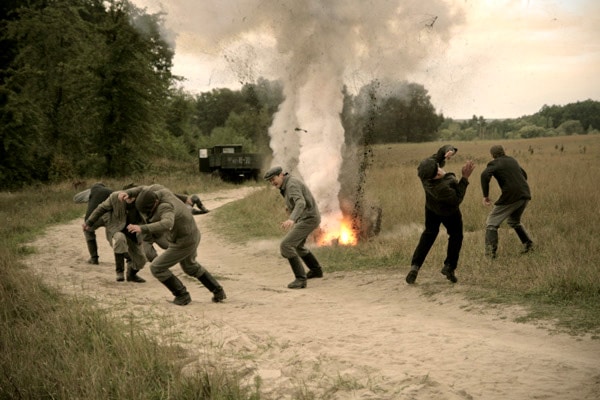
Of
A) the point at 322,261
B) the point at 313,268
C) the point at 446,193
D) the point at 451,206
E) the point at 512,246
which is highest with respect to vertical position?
the point at 446,193

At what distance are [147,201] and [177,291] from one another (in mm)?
1367

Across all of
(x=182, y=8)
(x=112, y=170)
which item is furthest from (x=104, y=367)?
(x=112, y=170)

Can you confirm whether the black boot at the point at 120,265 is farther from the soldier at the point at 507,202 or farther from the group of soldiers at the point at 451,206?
the soldier at the point at 507,202

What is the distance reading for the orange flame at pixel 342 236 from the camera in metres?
12.5

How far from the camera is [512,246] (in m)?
10.0

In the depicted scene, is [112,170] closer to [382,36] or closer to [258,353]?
[382,36]

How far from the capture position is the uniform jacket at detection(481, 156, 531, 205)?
9523mm

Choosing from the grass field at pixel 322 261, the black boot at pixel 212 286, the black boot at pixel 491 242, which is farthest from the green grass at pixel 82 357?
the black boot at pixel 491 242

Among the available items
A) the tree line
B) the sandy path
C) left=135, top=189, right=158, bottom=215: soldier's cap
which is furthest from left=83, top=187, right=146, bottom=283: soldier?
the tree line

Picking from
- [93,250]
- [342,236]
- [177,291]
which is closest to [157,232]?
[177,291]

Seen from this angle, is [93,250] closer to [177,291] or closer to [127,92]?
[177,291]

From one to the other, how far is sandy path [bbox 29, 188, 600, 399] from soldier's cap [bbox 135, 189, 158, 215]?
124 centimetres

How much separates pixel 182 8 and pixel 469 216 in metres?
8.06

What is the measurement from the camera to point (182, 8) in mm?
12648
